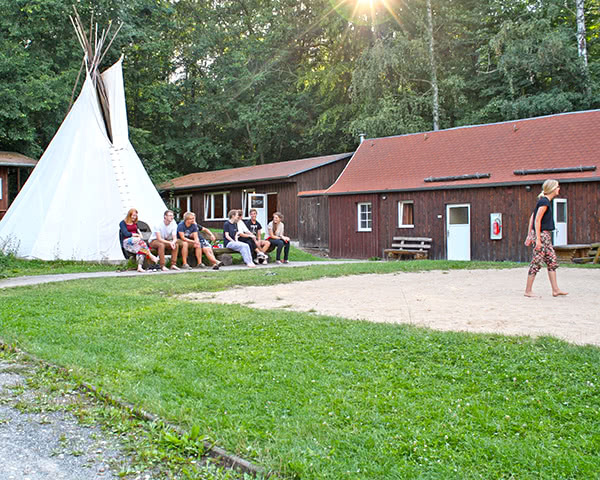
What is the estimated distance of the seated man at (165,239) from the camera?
12922 mm

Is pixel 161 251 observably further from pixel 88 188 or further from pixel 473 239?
pixel 473 239

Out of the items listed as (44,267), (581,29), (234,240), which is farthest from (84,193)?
(581,29)

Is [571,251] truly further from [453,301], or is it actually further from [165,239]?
[165,239]

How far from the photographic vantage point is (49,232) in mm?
14633

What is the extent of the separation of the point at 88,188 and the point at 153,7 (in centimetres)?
1891

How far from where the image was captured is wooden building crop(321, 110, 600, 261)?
1756 centimetres

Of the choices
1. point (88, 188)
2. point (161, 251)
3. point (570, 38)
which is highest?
point (570, 38)

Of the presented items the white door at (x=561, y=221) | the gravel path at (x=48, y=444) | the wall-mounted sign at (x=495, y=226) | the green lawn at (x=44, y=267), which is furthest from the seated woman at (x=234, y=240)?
the gravel path at (x=48, y=444)

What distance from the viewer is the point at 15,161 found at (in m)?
22.3

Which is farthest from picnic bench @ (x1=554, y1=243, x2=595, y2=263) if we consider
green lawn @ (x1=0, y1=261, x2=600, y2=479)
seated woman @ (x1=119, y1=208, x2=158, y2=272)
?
green lawn @ (x1=0, y1=261, x2=600, y2=479)

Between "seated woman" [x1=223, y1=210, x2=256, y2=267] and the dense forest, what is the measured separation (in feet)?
39.6

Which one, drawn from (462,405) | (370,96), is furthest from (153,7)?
(462,405)

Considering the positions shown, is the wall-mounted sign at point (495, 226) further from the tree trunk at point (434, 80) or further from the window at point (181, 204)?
the window at point (181, 204)

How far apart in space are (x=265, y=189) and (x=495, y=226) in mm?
12815
